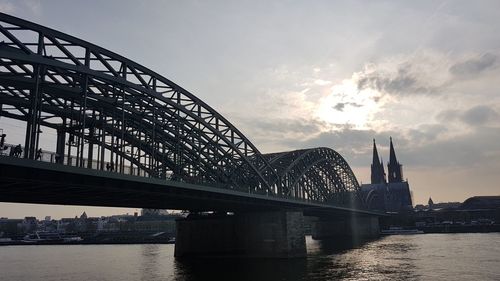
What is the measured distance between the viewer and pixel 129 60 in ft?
143

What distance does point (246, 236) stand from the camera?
70.0 m

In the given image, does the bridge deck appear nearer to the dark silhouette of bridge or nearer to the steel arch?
the dark silhouette of bridge

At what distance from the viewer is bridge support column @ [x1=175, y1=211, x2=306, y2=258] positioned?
224 feet

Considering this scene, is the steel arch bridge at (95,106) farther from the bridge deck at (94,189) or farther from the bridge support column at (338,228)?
the bridge support column at (338,228)

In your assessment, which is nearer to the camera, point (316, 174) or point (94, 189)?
point (94, 189)

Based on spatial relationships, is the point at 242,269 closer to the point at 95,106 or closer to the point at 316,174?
the point at 95,106

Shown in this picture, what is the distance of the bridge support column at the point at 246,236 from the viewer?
6838cm

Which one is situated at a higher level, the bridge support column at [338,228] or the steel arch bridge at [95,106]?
the steel arch bridge at [95,106]

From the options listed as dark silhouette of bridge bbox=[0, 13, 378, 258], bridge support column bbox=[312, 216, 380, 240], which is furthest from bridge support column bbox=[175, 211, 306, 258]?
bridge support column bbox=[312, 216, 380, 240]

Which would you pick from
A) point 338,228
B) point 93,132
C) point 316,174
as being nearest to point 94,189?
point 93,132

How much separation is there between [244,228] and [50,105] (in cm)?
3783

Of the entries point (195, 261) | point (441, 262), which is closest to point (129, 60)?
point (195, 261)

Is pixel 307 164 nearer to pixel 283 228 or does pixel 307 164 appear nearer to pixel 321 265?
pixel 283 228

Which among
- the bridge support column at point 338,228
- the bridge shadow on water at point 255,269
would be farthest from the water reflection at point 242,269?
the bridge support column at point 338,228
